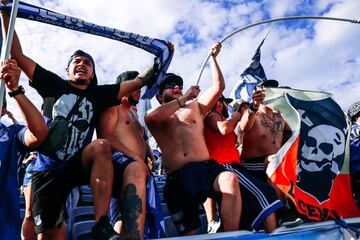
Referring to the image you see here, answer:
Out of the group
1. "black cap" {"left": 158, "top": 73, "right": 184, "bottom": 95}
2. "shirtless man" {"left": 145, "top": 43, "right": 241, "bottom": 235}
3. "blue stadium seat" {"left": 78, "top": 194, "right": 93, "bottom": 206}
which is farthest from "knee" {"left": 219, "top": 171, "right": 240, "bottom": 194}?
"blue stadium seat" {"left": 78, "top": 194, "right": 93, "bottom": 206}

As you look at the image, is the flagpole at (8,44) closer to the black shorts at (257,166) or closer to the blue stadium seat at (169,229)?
the blue stadium seat at (169,229)

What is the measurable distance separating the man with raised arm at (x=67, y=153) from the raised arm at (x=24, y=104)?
0.95 ft

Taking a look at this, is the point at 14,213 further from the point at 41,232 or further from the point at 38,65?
the point at 38,65

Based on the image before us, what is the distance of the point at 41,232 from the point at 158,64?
1.64 m

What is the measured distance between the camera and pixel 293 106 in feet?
13.2

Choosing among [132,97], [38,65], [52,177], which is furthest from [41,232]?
[132,97]

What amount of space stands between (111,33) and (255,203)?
191 cm

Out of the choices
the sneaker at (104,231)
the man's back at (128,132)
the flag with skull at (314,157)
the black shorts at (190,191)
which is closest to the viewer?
the sneaker at (104,231)

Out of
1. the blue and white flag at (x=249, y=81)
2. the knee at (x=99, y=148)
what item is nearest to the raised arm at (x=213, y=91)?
the knee at (x=99, y=148)

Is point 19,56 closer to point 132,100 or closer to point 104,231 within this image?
point 132,100

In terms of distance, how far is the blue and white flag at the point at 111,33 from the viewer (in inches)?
113

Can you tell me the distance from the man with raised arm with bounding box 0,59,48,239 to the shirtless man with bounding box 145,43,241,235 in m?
1.18

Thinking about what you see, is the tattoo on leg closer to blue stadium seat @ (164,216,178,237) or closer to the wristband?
the wristband

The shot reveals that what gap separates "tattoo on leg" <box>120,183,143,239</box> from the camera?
2.31 metres
